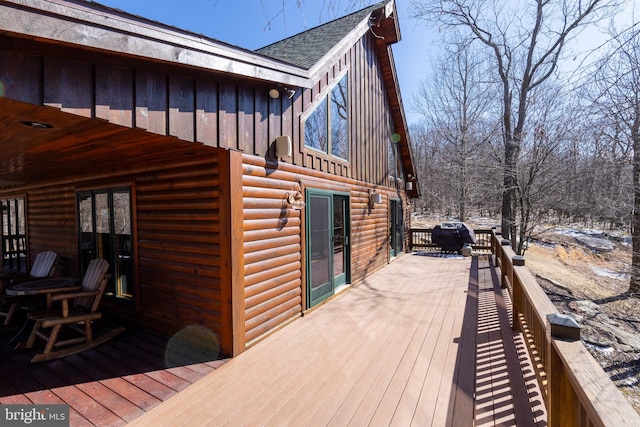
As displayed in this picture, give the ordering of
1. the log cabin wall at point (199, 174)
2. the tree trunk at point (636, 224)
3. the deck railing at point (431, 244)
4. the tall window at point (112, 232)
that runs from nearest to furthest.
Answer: the log cabin wall at point (199, 174) < the tall window at point (112, 232) < the tree trunk at point (636, 224) < the deck railing at point (431, 244)

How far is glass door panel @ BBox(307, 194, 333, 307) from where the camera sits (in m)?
4.64

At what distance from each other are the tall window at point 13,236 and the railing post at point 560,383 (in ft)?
31.7

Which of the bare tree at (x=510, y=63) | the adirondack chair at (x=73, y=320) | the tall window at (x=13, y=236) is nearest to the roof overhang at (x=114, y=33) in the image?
the adirondack chair at (x=73, y=320)

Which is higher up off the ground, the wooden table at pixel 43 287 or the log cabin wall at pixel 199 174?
the log cabin wall at pixel 199 174

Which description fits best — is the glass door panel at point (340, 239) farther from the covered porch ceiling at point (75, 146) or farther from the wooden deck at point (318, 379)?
the covered porch ceiling at point (75, 146)

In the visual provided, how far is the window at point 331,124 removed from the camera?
477 cm

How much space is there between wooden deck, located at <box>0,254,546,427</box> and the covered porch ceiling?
219cm

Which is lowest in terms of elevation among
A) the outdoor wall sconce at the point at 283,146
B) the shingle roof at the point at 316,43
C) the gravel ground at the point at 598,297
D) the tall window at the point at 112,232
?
the gravel ground at the point at 598,297

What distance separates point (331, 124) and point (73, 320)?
14.7 feet

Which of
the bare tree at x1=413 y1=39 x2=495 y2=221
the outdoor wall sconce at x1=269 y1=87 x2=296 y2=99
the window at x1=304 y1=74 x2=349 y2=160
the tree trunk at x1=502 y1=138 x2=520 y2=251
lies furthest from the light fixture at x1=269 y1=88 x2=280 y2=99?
the bare tree at x1=413 y1=39 x2=495 y2=221

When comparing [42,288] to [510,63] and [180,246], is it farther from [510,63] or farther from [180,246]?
[510,63]

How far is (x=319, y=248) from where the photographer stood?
4.91 metres

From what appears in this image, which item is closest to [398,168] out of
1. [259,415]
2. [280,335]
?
[280,335]

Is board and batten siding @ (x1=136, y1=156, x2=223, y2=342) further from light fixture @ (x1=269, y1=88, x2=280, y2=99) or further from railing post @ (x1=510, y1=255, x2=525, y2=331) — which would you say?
railing post @ (x1=510, y1=255, x2=525, y2=331)
